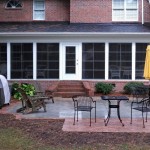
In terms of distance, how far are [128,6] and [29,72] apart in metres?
7.26

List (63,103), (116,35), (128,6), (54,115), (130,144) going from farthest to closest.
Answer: (128,6), (116,35), (63,103), (54,115), (130,144)

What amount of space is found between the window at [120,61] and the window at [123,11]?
248 cm

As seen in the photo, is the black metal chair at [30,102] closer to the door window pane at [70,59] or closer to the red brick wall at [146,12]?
the door window pane at [70,59]

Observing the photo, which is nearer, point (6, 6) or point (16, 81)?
point (16, 81)

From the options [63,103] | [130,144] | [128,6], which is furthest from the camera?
[128,6]

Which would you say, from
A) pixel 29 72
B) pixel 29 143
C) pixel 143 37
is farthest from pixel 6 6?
pixel 29 143

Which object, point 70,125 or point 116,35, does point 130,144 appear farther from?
point 116,35

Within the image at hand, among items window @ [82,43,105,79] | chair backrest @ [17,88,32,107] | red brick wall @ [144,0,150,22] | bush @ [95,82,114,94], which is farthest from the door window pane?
chair backrest @ [17,88,32,107]

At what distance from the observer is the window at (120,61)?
787 inches

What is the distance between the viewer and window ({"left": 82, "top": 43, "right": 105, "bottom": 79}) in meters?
20.0

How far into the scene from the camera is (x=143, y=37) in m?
19.6

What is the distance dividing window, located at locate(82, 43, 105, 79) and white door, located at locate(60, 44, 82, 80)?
0.96 feet

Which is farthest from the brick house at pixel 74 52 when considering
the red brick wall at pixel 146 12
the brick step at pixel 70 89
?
the brick step at pixel 70 89

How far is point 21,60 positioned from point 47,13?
12.8 feet
